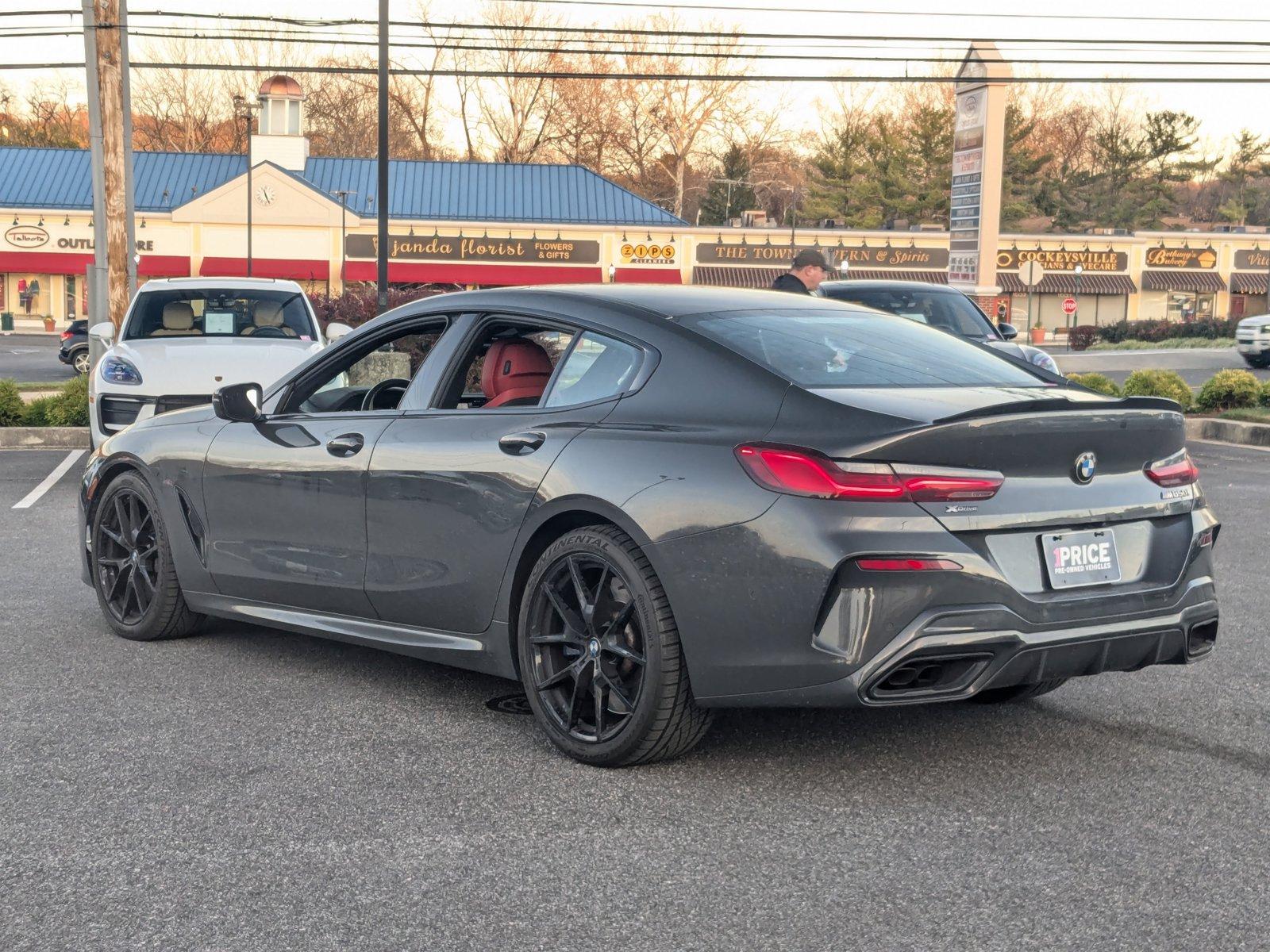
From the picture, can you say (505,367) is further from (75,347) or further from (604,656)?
(75,347)

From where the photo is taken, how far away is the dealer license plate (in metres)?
4.21

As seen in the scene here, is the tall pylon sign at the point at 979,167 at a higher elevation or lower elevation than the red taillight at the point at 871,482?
higher

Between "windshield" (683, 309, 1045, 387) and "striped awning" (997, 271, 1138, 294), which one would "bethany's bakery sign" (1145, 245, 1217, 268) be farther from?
"windshield" (683, 309, 1045, 387)

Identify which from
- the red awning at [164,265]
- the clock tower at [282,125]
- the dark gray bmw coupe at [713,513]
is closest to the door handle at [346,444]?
the dark gray bmw coupe at [713,513]

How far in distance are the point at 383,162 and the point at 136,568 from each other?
2082 centimetres

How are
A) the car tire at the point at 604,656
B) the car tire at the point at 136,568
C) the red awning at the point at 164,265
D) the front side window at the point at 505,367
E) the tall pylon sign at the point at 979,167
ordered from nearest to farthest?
the car tire at the point at 604,656
the front side window at the point at 505,367
the car tire at the point at 136,568
the tall pylon sign at the point at 979,167
the red awning at the point at 164,265

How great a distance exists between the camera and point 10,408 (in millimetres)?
15930

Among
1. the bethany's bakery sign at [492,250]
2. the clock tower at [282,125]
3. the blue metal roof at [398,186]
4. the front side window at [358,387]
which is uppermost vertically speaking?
the clock tower at [282,125]

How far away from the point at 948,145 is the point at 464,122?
89.3 ft

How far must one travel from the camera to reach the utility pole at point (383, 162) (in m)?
25.0

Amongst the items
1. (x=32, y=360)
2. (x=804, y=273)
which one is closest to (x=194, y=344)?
(x=804, y=273)

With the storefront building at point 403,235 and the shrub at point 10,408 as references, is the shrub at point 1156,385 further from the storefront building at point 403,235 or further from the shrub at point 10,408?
the storefront building at point 403,235

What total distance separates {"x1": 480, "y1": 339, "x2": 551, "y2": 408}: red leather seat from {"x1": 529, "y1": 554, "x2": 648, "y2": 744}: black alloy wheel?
81 cm

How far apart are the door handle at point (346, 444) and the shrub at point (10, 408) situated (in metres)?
11.7
